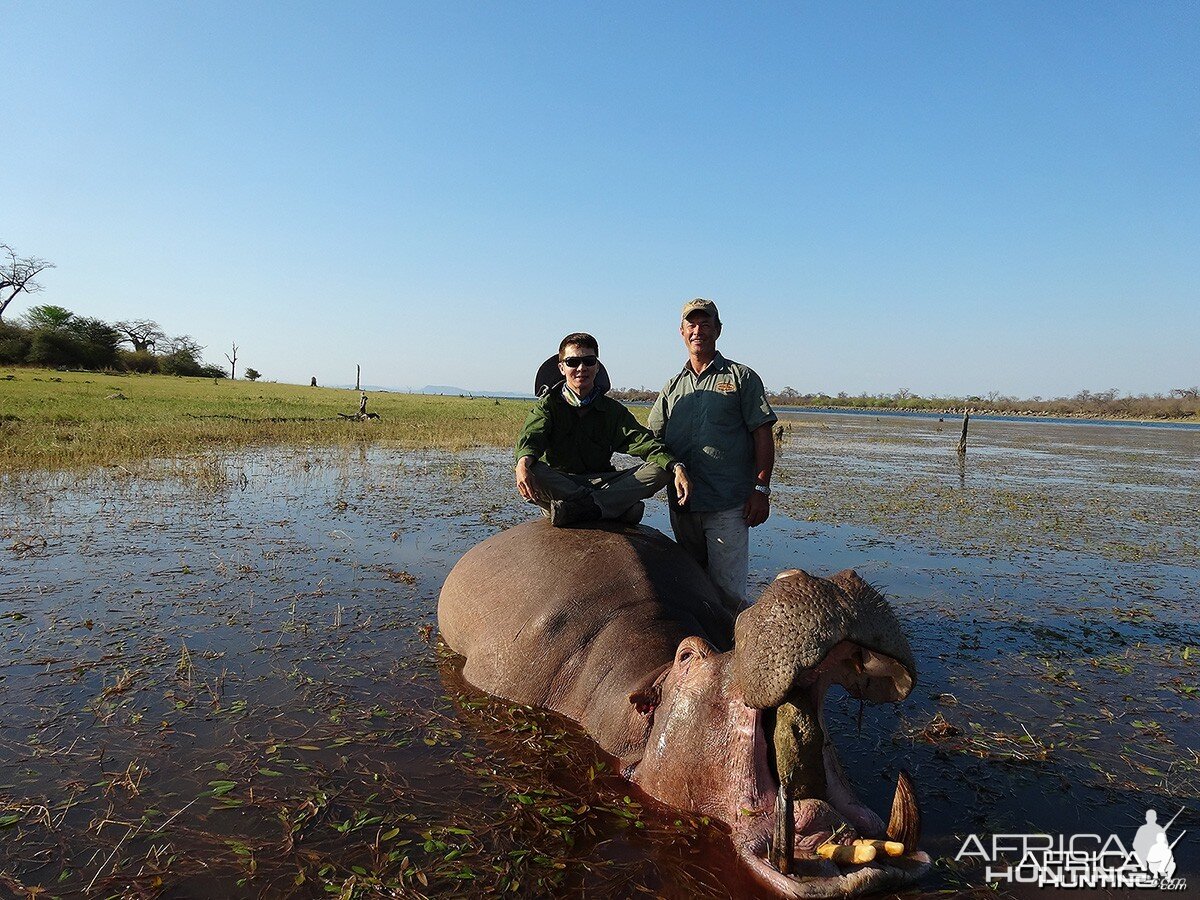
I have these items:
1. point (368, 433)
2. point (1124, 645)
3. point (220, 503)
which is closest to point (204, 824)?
point (1124, 645)

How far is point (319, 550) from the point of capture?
8047mm

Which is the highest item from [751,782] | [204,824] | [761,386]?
[761,386]

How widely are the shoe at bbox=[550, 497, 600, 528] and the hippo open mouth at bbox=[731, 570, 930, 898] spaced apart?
250 centimetres

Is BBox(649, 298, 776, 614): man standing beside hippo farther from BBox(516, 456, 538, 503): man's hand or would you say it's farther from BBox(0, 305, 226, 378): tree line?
BBox(0, 305, 226, 378): tree line

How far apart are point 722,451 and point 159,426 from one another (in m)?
19.2

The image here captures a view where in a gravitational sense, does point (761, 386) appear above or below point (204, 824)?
above

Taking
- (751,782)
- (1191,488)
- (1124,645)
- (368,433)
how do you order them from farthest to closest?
(368,433)
(1191,488)
(1124,645)
(751,782)

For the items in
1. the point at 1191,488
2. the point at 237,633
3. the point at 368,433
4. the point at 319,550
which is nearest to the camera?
the point at 237,633

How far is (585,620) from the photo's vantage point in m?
4.31

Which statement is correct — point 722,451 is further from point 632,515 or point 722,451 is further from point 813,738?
point 813,738

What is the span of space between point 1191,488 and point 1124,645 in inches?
630

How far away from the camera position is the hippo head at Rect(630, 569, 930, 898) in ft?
8.03

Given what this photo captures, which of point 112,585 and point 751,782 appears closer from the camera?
point 751,782

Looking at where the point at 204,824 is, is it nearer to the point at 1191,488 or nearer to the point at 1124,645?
the point at 1124,645
